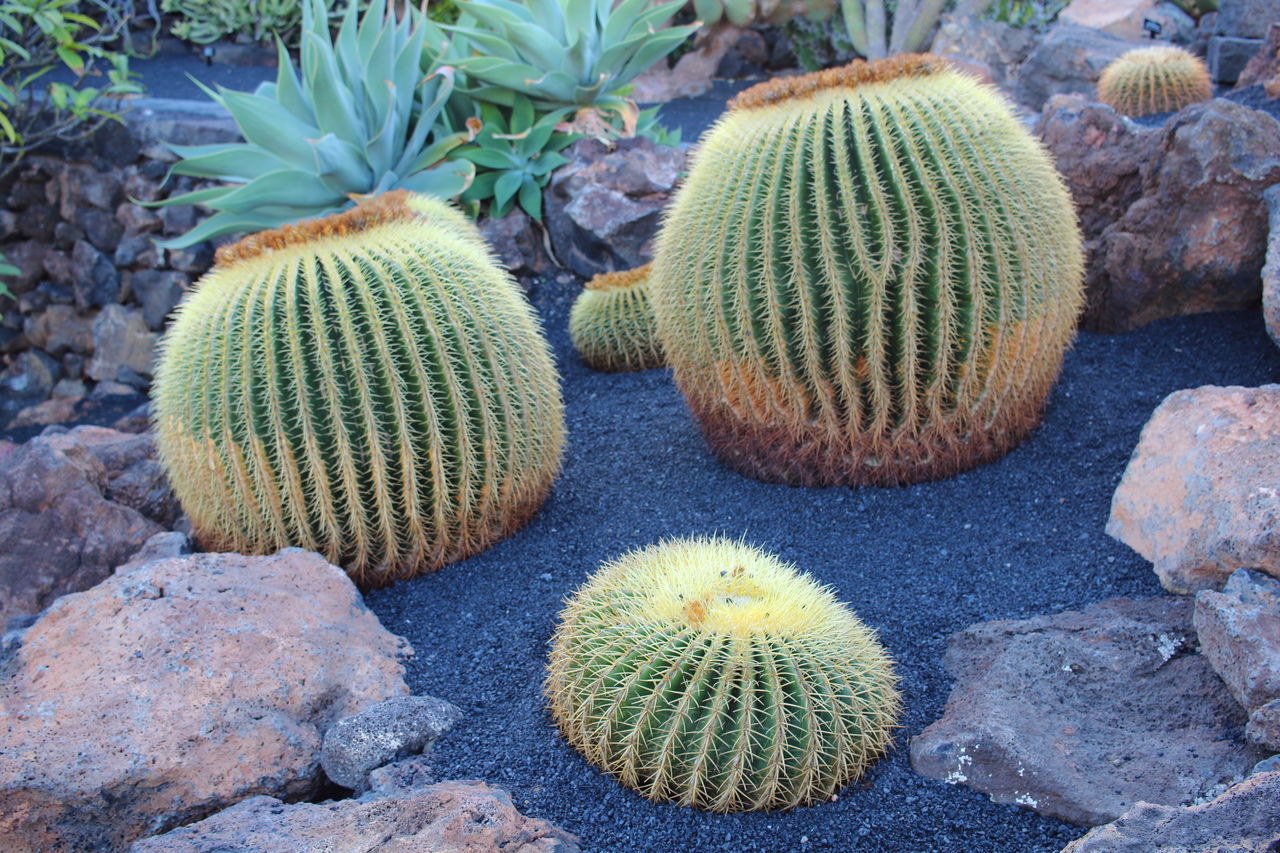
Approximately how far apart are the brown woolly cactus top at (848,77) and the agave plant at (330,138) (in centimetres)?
254

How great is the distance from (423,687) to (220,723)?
1.58 feet

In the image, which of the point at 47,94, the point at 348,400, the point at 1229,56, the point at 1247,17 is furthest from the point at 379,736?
the point at 1247,17

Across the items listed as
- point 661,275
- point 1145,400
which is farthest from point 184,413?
point 1145,400

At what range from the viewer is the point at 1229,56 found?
25.1ft

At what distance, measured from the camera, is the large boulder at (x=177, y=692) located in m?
2.14

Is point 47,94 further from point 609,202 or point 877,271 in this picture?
point 877,271

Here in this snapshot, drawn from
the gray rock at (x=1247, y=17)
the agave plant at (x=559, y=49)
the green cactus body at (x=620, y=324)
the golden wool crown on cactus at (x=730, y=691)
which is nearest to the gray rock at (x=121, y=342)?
the agave plant at (x=559, y=49)

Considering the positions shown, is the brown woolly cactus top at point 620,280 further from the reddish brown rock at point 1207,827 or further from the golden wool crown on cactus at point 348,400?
the reddish brown rock at point 1207,827

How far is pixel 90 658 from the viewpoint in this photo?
2.43 metres

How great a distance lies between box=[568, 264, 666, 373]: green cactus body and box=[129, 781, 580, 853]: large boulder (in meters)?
3.01

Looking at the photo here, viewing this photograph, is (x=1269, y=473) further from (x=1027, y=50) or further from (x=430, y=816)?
(x=1027, y=50)

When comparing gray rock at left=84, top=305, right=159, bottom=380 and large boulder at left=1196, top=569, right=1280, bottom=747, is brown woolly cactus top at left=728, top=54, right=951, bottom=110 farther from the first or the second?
gray rock at left=84, top=305, right=159, bottom=380

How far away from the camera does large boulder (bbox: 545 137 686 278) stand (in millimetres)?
5633

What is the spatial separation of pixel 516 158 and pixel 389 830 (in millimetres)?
4639
